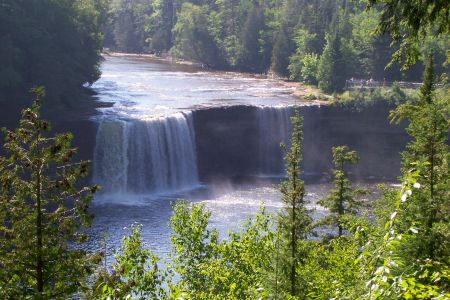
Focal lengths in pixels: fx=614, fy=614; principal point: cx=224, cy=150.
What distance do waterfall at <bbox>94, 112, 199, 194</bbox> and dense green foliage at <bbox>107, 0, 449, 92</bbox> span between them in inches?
887

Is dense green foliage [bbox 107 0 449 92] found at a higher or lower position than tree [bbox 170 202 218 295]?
higher

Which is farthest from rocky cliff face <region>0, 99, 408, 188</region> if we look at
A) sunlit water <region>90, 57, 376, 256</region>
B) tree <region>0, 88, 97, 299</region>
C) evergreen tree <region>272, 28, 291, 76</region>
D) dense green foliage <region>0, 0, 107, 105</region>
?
tree <region>0, 88, 97, 299</region>

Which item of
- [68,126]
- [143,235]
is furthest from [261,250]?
[68,126]

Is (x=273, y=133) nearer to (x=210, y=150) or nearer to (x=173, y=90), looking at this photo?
(x=210, y=150)

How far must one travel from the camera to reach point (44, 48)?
154ft

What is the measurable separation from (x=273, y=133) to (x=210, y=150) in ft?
20.2

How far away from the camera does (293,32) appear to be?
82562 millimetres

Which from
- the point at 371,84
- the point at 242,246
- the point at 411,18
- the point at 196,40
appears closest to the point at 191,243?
the point at 242,246

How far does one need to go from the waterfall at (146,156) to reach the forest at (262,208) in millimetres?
3618

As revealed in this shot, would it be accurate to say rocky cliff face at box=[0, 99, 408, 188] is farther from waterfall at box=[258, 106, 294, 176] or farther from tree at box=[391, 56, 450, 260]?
tree at box=[391, 56, 450, 260]

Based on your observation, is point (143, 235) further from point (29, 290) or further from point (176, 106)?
point (29, 290)

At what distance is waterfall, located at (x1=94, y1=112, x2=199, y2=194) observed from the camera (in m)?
43.2

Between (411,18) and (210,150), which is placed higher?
(411,18)

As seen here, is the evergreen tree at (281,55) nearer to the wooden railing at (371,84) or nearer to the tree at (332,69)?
the wooden railing at (371,84)
